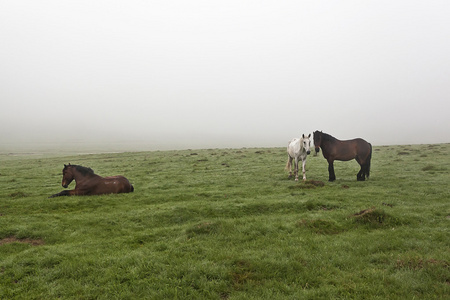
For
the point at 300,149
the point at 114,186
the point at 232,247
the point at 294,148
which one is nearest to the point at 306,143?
the point at 300,149

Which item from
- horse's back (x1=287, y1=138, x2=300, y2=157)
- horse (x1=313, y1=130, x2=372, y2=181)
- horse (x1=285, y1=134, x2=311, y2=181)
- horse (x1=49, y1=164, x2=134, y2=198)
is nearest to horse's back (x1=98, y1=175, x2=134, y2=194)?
horse (x1=49, y1=164, x2=134, y2=198)

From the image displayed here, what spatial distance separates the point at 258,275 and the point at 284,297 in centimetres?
100

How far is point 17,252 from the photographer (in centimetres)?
797

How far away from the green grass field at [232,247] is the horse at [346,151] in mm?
3749

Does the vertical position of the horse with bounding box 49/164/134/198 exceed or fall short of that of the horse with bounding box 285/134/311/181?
it falls short

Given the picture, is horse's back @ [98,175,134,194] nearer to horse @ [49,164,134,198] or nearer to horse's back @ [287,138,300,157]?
horse @ [49,164,134,198]

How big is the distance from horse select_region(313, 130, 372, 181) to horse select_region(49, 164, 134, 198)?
44.1 feet

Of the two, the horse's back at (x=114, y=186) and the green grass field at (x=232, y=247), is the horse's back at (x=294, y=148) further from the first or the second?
the horse's back at (x=114, y=186)

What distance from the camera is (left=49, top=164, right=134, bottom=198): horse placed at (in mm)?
15062

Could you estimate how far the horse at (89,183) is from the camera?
15.1 m

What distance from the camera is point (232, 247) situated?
25.9ft

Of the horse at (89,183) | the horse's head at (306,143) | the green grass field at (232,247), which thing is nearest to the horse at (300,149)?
the horse's head at (306,143)

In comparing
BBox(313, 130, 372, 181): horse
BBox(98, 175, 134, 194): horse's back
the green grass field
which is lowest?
the green grass field

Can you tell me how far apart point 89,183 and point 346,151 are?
17.2 m
